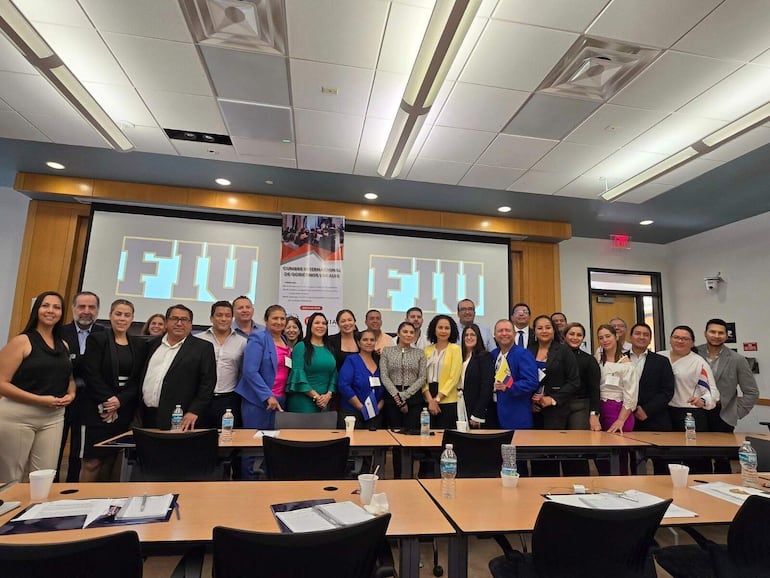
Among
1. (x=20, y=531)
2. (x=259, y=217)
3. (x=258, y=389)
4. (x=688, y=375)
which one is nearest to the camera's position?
(x=20, y=531)

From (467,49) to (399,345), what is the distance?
7.62 feet

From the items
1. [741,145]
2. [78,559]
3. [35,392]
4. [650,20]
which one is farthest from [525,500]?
[741,145]

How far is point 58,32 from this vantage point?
2791 mm

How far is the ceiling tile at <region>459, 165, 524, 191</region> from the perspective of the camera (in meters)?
4.67

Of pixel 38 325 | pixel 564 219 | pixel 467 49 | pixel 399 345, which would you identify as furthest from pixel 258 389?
pixel 564 219

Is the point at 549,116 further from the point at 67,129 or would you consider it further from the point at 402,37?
the point at 67,129

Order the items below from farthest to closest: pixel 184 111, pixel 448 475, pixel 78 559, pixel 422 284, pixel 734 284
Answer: pixel 734 284 < pixel 422 284 < pixel 184 111 < pixel 448 475 < pixel 78 559

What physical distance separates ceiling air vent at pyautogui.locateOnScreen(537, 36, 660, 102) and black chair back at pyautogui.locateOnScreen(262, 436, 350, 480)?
113 inches

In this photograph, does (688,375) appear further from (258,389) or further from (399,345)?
(258,389)

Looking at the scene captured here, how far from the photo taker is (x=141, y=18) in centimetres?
263

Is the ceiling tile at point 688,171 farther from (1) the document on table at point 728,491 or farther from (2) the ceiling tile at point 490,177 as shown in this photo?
(1) the document on table at point 728,491

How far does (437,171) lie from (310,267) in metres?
2.23

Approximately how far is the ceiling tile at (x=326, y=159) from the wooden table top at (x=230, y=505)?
3.38 m

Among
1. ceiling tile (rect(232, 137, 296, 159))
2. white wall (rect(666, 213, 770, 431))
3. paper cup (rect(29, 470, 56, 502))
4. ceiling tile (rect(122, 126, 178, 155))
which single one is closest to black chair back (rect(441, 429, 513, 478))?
paper cup (rect(29, 470, 56, 502))
